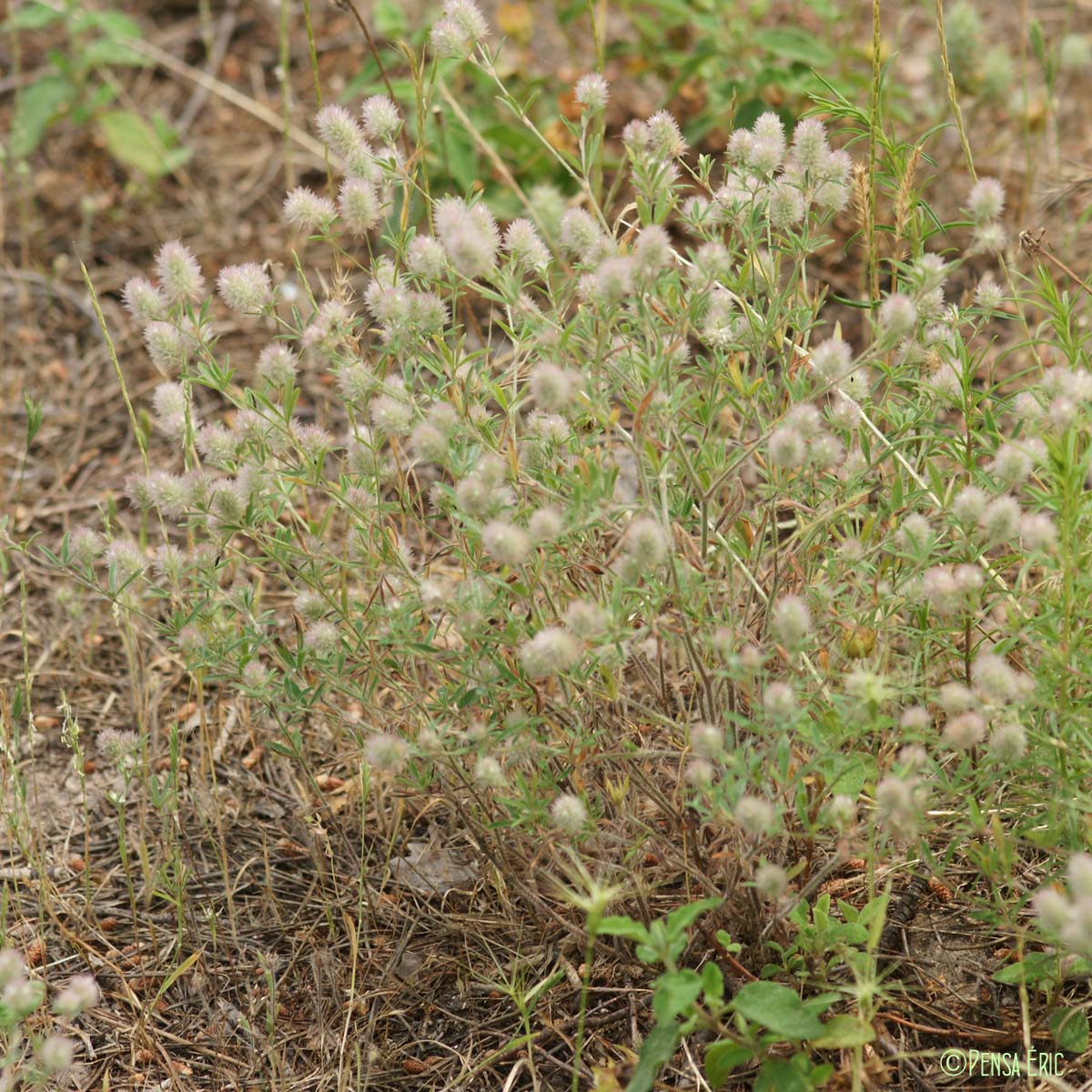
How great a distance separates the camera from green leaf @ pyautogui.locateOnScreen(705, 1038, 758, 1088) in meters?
1.98

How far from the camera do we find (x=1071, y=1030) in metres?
2.06

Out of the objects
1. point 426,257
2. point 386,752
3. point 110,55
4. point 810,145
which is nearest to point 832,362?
point 810,145

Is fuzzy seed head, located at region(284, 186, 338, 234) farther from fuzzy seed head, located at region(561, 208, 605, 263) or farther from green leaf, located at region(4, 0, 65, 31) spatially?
green leaf, located at region(4, 0, 65, 31)

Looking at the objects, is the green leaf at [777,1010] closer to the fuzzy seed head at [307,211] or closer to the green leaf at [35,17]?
the fuzzy seed head at [307,211]

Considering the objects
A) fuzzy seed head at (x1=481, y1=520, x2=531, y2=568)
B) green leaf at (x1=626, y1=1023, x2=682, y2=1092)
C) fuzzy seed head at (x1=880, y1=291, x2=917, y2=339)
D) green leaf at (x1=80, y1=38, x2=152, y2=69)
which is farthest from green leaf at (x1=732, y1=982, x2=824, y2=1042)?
green leaf at (x1=80, y1=38, x2=152, y2=69)

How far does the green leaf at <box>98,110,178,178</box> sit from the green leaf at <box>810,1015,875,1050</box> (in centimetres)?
390

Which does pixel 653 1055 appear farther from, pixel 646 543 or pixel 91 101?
pixel 91 101

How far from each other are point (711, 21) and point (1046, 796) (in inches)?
117

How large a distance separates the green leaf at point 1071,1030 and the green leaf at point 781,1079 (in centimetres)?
42

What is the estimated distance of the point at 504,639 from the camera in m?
2.16

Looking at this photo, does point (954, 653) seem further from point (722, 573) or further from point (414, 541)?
point (414, 541)

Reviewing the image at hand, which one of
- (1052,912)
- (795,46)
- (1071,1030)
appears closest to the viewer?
(1052,912)

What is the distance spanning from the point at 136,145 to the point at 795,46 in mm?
2411

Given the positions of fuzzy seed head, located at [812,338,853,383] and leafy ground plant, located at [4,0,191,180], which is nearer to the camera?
fuzzy seed head, located at [812,338,853,383]
